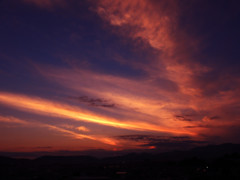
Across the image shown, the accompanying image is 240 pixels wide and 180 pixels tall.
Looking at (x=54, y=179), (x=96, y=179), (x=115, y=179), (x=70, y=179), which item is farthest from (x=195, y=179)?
(x=54, y=179)

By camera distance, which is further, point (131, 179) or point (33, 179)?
point (131, 179)

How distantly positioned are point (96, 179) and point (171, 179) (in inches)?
886

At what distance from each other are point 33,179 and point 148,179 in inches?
1331

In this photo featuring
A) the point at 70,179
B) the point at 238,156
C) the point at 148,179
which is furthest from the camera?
the point at 238,156

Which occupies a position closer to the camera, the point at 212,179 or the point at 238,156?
the point at 212,179

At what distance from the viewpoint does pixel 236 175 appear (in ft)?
215

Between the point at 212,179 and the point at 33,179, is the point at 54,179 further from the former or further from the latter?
the point at 212,179

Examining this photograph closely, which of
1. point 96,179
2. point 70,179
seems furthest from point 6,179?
point 96,179

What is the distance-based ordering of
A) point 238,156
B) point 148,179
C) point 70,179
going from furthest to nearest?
point 238,156
point 148,179
point 70,179

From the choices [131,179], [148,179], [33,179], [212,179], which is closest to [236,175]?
[212,179]

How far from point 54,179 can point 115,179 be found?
1811 cm

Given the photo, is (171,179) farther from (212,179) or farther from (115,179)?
(115,179)

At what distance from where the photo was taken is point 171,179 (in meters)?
68.5

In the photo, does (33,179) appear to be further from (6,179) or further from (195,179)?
(195,179)
